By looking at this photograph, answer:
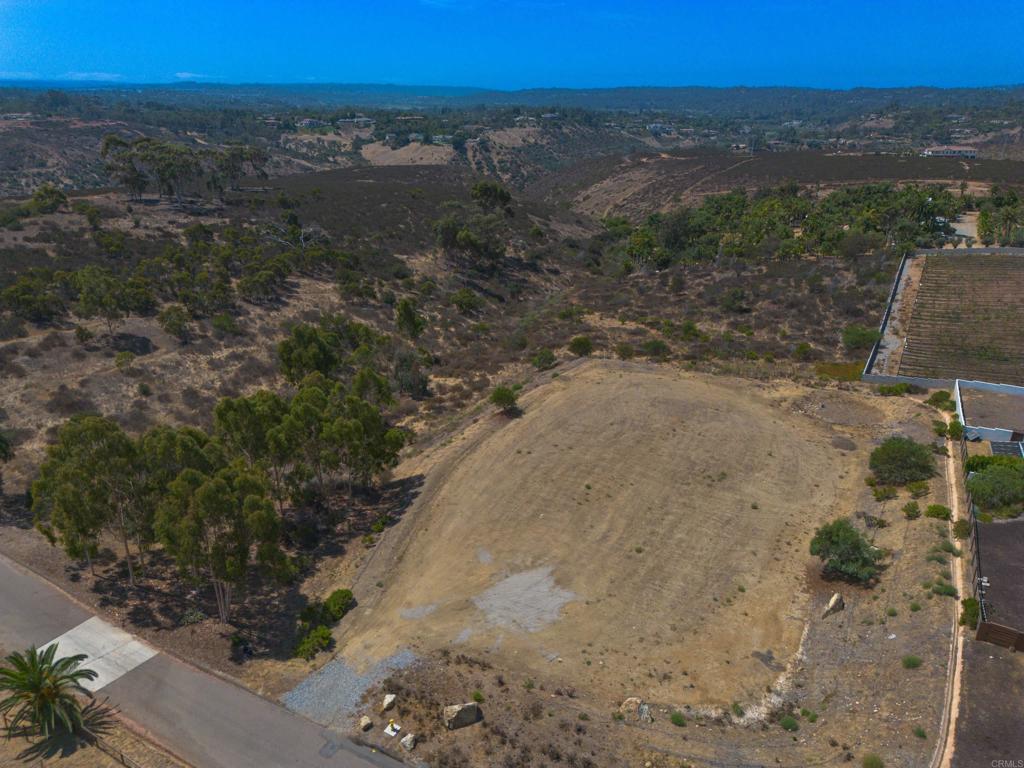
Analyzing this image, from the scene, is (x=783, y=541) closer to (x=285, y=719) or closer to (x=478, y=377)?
(x=285, y=719)

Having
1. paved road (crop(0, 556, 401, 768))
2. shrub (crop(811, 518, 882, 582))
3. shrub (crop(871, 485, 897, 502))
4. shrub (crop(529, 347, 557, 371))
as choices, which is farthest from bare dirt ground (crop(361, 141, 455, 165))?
paved road (crop(0, 556, 401, 768))

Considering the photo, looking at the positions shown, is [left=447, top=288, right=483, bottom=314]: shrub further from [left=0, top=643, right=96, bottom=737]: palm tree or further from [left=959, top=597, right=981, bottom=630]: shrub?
[left=959, top=597, right=981, bottom=630]: shrub

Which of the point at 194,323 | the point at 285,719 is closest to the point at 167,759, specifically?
the point at 285,719

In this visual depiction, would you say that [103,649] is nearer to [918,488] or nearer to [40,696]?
[40,696]

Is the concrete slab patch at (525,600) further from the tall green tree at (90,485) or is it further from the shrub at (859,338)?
the shrub at (859,338)

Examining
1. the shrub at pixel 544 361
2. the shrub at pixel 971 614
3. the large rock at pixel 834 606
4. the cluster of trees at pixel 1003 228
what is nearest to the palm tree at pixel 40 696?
the large rock at pixel 834 606

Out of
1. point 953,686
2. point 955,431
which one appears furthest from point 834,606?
point 955,431
